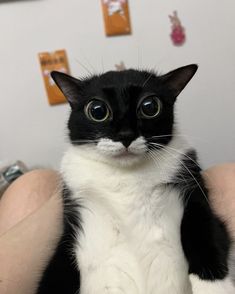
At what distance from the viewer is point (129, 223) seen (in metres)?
0.92

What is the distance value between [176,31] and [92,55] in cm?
44

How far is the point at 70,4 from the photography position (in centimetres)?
168

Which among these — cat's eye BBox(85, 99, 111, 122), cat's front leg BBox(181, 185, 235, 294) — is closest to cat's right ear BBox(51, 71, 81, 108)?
cat's eye BBox(85, 99, 111, 122)

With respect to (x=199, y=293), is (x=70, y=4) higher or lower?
higher

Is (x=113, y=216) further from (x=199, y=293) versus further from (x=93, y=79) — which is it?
(x=93, y=79)

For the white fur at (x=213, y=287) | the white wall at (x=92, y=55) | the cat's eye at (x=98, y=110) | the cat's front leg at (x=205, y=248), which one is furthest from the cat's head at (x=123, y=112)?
the white wall at (x=92, y=55)

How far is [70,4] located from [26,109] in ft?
1.82

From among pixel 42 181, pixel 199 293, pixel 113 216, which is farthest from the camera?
pixel 42 181

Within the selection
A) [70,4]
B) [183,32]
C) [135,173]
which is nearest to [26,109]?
[70,4]

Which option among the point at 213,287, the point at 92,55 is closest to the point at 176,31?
the point at 92,55

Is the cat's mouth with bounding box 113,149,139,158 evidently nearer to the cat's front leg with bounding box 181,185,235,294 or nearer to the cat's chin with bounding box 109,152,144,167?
the cat's chin with bounding box 109,152,144,167

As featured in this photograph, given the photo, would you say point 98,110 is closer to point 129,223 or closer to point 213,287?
point 129,223

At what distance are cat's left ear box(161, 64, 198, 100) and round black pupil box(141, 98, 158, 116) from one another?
122 mm

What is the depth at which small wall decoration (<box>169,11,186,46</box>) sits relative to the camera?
1749 mm
